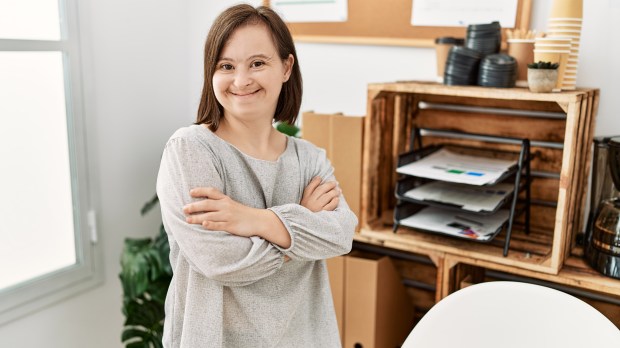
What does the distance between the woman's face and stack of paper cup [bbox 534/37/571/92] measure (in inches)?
29.2

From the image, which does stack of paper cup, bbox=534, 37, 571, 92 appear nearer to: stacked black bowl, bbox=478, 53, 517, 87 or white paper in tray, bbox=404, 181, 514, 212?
stacked black bowl, bbox=478, 53, 517, 87

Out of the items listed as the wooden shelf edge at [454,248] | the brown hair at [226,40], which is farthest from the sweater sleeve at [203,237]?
the wooden shelf edge at [454,248]

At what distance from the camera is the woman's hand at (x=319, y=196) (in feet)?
4.00

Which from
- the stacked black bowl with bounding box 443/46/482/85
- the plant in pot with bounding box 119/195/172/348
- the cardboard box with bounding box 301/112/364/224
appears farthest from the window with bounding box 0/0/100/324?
the stacked black bowl with bounding box 443/46/482/85

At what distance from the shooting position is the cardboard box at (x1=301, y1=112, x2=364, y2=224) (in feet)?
5.58

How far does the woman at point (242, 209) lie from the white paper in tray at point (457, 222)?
0.44 metres

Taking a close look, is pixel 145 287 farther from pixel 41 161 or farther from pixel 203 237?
pixel 203 237

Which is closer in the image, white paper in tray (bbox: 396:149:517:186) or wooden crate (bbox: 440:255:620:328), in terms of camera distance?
wooden crate (bbox: 440:255:620:328)

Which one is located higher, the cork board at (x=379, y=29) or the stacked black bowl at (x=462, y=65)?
the cork board at (x=379, y=29)

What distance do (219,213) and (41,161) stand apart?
109 centimetres

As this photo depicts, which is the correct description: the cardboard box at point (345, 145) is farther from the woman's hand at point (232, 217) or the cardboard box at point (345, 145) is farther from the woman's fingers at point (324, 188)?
the woman's hand at point (232, 217)

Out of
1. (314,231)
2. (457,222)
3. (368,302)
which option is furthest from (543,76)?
(368,302)

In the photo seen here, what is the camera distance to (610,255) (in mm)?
1404

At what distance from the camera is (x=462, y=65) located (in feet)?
5.13
